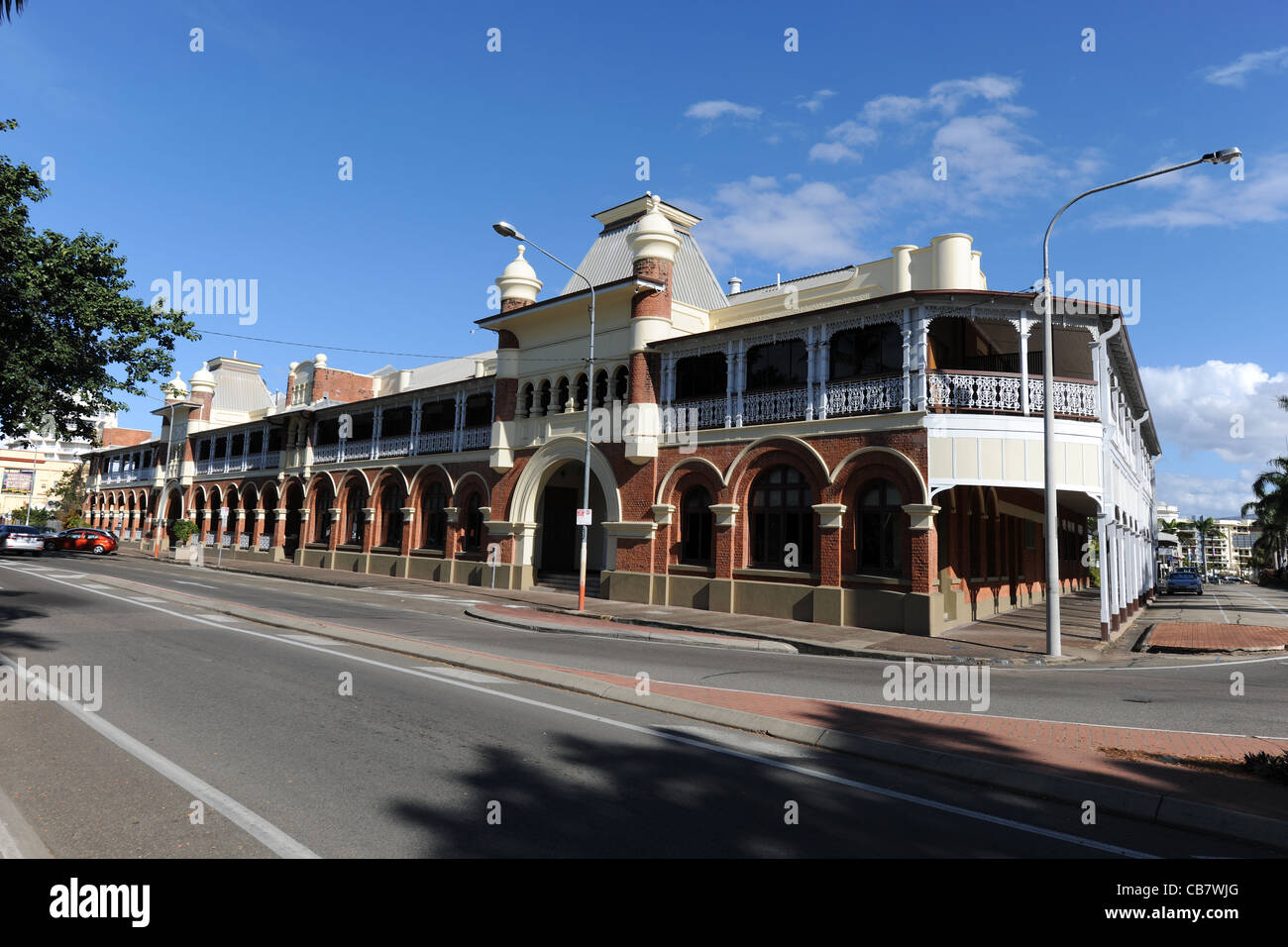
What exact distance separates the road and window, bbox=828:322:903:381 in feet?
34.0

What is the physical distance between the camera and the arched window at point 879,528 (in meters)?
19.0

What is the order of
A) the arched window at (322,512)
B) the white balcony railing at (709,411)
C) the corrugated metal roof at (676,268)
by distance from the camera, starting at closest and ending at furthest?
1. the white balcony railing at (709,411)
2. the corrugated metal roof at (676,268)
3. the arched window at (322,512)

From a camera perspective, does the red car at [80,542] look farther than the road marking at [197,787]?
Yes

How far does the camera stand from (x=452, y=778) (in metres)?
5.92

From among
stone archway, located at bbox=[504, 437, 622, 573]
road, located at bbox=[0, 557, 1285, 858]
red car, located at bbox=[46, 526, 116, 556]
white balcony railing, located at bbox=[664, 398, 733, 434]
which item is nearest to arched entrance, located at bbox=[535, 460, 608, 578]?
stone archway, located at bbox=[504, 437, 622, 573]

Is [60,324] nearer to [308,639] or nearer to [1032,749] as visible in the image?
[308,639]

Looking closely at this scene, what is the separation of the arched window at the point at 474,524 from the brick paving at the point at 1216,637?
2231cm

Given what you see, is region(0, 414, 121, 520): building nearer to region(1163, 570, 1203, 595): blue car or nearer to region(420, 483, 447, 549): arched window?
region(420, 483, 447, 549): arched window

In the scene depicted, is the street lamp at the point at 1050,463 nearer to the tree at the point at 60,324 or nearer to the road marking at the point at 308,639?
the road marking at the point at 308,639

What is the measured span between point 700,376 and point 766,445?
3662 millimetres

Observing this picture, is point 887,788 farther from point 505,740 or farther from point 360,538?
point 360,538

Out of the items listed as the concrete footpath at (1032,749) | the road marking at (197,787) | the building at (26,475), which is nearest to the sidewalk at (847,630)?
the concrete footpath at (1032,749)
